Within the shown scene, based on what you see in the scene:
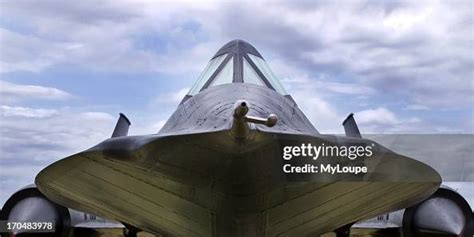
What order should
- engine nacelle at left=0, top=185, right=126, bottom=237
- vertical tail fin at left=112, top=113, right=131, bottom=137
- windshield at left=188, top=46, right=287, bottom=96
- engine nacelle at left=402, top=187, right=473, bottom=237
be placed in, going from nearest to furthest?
windshield at left=188, top=46, right=287, bottom=96
vertical tail fin at left=112, top=113, right=131, bottom=137
engine nacelle at left=402, top=187, right=473, bottom=237
engine nacelle at left=0, top=185, right=126, bottom=237

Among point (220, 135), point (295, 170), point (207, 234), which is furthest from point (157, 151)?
point (207, 234)

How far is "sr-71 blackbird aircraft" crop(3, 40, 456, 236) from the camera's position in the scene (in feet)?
14.0

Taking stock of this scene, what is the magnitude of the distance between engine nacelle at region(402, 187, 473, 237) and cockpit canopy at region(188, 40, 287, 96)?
283cm

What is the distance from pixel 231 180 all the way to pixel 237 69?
3468 mm

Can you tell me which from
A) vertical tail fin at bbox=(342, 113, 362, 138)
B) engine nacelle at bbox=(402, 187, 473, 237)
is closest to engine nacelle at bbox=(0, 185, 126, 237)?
vertical tail fin at bbox=(342, 113, 362, 138)

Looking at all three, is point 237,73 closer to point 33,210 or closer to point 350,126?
point 350,126

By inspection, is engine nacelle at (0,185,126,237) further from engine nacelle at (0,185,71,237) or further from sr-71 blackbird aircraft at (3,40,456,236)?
sr-71 blackbird aircraft at (3,40,456,236)

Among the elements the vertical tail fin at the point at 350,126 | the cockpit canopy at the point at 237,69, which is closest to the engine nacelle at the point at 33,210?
the cockpit canopy at the point at 237,69

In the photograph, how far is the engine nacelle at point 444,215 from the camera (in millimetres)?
8828

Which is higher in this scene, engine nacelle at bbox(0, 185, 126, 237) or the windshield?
the windshield

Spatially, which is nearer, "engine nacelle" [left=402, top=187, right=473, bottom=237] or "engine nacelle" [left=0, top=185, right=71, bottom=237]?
"engine nacelle" [left=402, top=187, right=473, bottom=237]

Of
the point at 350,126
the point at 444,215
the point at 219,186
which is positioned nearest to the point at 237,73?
the point at 350,126

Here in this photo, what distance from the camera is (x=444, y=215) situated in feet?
29.0

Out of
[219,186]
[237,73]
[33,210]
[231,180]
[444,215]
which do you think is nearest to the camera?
[231,180]
